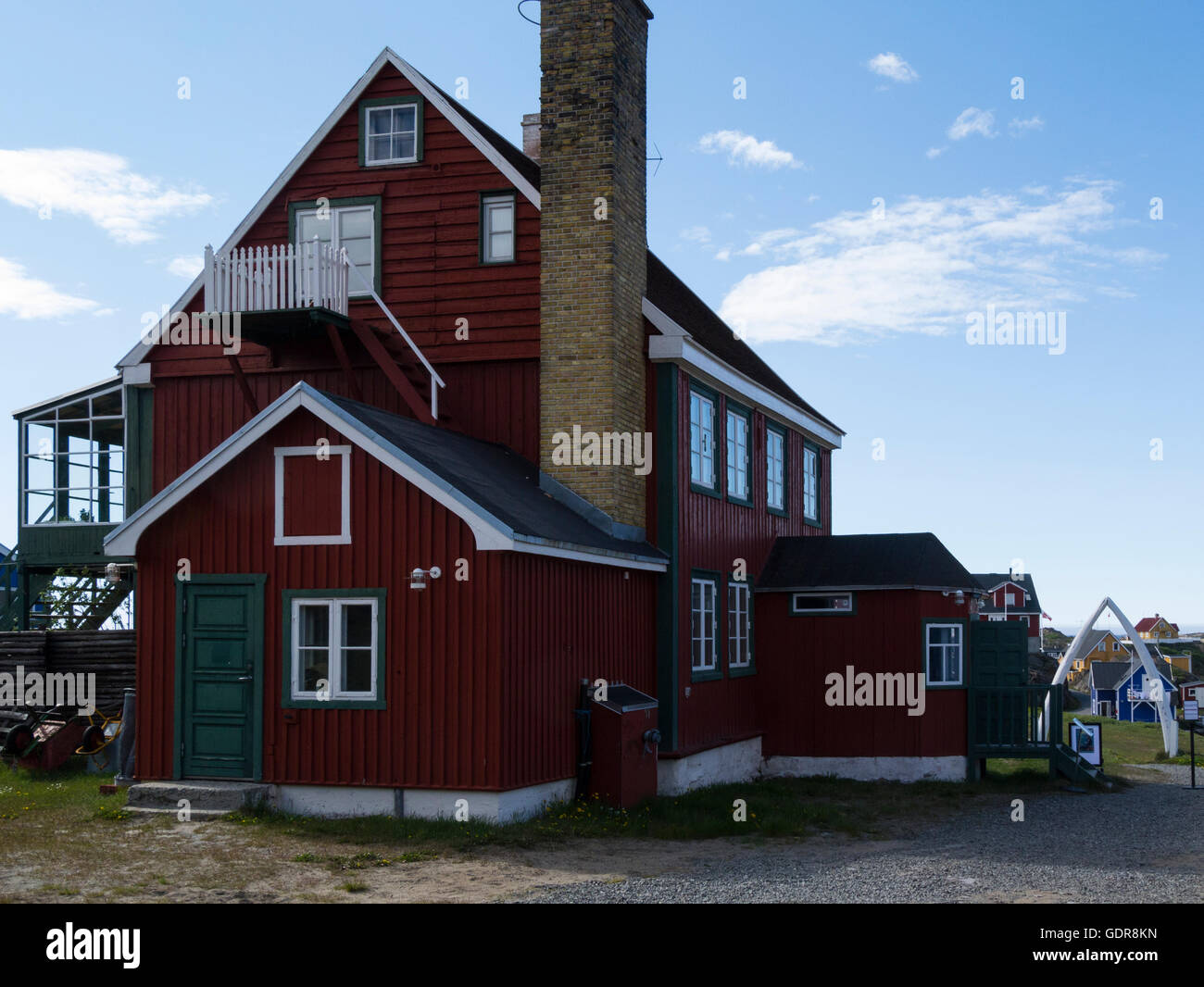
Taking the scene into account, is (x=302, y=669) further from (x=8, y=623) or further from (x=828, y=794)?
(x=8, y=623)

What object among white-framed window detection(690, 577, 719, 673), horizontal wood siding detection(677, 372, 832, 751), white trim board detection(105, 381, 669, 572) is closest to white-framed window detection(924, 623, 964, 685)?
horizontal wood siding detection(677, 372, 832, 751)

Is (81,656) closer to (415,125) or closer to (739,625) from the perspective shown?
(415,125)

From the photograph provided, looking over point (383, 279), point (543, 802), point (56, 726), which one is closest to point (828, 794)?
point (543, 802)

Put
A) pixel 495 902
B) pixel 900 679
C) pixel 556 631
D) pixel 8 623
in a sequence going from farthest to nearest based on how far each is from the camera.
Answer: pixel 8 623 → pixel 900 679 → pixel 556 631 → pixel 495 902

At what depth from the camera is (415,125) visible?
19125mm

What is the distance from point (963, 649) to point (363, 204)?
1145 cm

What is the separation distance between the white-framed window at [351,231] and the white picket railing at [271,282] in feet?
2.83

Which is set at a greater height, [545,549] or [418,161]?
[418,161]

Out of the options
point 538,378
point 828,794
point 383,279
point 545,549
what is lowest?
point 828,794

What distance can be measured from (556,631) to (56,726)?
348 inches

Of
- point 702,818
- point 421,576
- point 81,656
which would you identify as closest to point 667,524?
point 702,818

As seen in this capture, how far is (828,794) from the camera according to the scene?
64.0 ft

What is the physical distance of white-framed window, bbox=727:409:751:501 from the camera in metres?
21.3

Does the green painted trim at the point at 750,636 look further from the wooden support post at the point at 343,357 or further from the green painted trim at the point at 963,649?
the wooden support post at the point at 343,357
